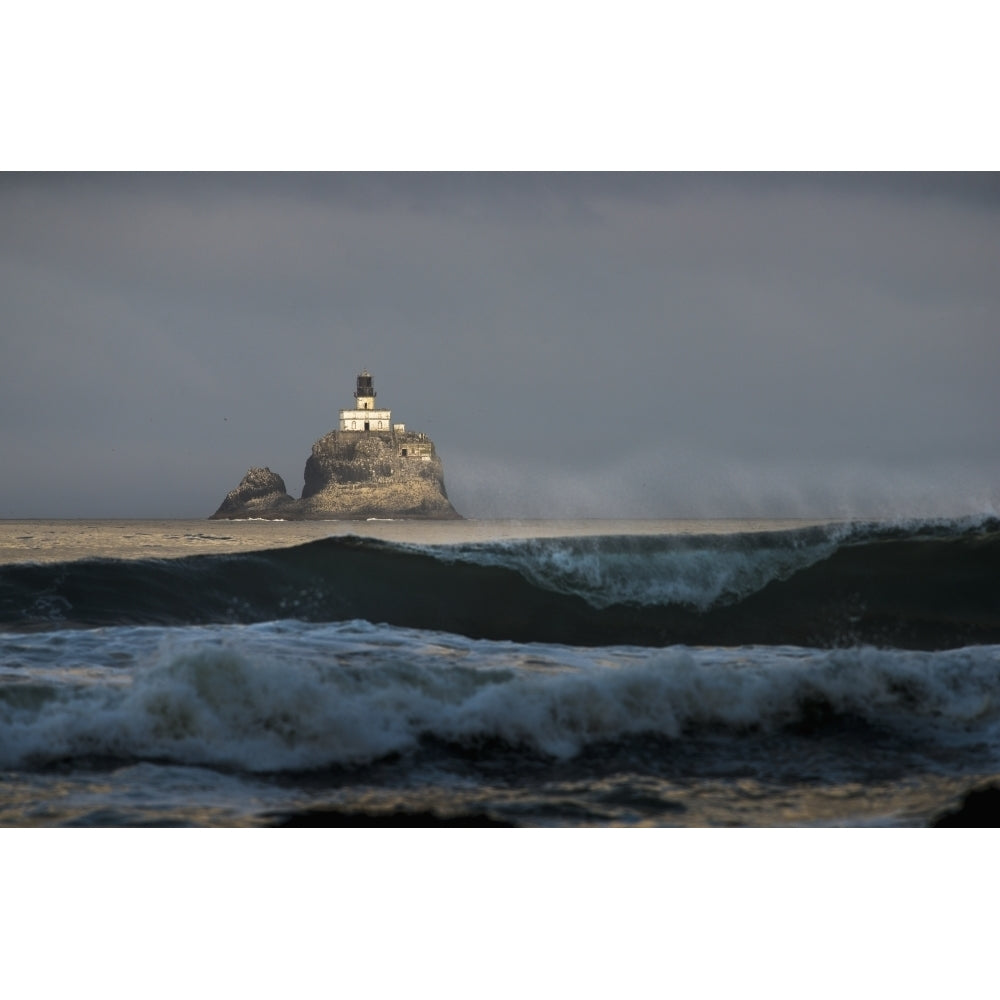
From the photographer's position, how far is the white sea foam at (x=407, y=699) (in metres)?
4.16

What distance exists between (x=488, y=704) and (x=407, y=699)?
36cm

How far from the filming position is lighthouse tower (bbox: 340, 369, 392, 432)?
9.64 metres

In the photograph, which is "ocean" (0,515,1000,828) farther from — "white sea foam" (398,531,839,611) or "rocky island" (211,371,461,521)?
"rocky island" (211,371,461,521)

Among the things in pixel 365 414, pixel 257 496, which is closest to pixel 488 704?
pixel 365 414

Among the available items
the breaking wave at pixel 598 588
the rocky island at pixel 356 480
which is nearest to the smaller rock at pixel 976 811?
the breaking wave at pixel 598 588

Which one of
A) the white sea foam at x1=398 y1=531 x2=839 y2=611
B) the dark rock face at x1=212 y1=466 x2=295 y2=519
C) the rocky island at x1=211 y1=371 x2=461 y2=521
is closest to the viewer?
the white sea foam at x1=398 y1=531 x2=839 y2=611

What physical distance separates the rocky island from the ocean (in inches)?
104

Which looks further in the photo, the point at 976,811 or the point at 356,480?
the point at 356,480

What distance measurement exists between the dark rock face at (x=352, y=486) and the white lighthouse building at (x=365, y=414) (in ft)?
0.43

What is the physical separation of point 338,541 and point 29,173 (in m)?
4.02

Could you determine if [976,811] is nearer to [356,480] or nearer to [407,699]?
[407,699]

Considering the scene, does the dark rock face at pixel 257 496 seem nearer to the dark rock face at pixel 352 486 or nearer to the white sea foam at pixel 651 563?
the dark rock face at pixel 352 486

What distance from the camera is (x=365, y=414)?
11125mm

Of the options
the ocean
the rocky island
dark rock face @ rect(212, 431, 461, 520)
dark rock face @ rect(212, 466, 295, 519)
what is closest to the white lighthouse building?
the rocky island
